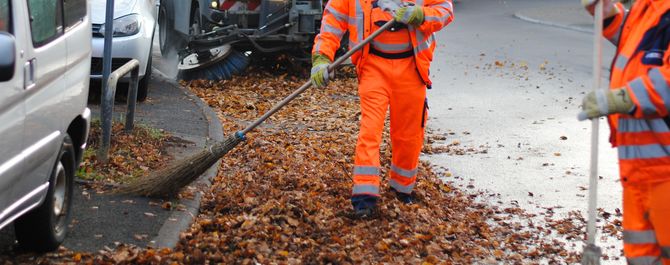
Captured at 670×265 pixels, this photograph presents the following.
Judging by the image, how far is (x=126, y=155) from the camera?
8.52 meters

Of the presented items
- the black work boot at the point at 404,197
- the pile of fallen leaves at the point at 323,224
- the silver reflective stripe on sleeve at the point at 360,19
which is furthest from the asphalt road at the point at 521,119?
the silver reflective stripe on sleeve at the point at 360,19

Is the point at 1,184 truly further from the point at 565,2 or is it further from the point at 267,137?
the point at 565,2

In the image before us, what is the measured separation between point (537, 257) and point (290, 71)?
336 inches

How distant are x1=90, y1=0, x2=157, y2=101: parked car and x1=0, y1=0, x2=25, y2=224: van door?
223 inches

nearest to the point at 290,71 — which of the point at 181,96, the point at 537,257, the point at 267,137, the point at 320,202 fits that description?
the point at 181,96

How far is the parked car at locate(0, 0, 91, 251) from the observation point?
16.3 feet

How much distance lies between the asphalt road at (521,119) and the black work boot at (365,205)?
1129 millimetres

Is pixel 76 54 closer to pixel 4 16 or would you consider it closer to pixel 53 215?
pixel 53 215

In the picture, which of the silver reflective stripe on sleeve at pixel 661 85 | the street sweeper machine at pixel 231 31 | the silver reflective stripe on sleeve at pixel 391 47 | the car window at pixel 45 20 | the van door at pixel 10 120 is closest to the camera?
the silver reflective stripe on sleeve at pixel 661 85

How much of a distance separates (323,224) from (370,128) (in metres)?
0.66

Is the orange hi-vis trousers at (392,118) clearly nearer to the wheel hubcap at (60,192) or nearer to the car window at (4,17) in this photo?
the wheel hubcap at (60,192)

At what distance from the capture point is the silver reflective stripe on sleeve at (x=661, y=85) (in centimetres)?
424

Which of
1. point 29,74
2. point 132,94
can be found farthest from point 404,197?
point 29,74

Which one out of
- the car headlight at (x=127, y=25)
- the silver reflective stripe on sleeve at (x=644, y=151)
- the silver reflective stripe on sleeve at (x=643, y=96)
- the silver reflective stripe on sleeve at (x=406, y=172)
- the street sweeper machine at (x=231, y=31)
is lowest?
the street sweeper machine at (x=231, y=31)
